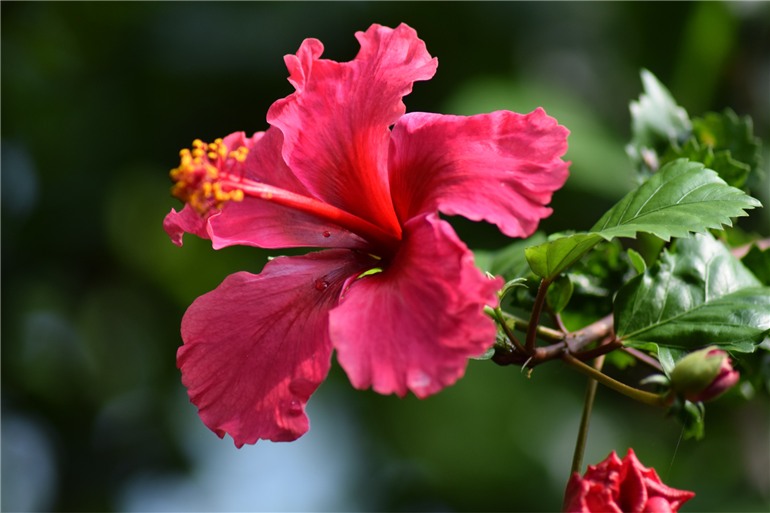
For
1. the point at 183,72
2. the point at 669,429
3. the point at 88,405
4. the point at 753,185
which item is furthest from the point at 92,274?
the point at 753,185

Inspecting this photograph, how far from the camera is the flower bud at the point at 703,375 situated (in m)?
1.17

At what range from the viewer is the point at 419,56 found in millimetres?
1331

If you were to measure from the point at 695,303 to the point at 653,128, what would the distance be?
23.3 inches

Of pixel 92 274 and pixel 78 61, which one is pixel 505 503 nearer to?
pixel 92 274

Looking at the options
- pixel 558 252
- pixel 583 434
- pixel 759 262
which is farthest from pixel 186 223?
pixel 759 262

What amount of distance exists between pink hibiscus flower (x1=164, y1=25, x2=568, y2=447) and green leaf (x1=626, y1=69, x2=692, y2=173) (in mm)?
650

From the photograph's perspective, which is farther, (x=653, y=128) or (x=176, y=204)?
(x=176, y=204)

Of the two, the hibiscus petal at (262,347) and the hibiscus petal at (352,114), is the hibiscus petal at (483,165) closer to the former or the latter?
the hibiscus petal at (352,114)

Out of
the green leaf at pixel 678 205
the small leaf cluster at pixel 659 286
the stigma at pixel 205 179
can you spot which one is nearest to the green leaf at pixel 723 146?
the small leaf cluster at pixel 659 286

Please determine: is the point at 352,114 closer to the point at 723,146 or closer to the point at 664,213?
the point at 664,213

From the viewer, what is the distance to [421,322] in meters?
1.15

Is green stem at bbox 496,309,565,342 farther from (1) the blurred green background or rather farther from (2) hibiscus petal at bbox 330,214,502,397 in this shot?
(1) the blurred green background

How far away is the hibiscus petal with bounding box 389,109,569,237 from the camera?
1210 millimetres

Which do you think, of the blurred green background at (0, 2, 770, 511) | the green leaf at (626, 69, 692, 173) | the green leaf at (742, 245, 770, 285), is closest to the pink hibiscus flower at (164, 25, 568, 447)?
the green leaf at (742, 245, 770, 285)
